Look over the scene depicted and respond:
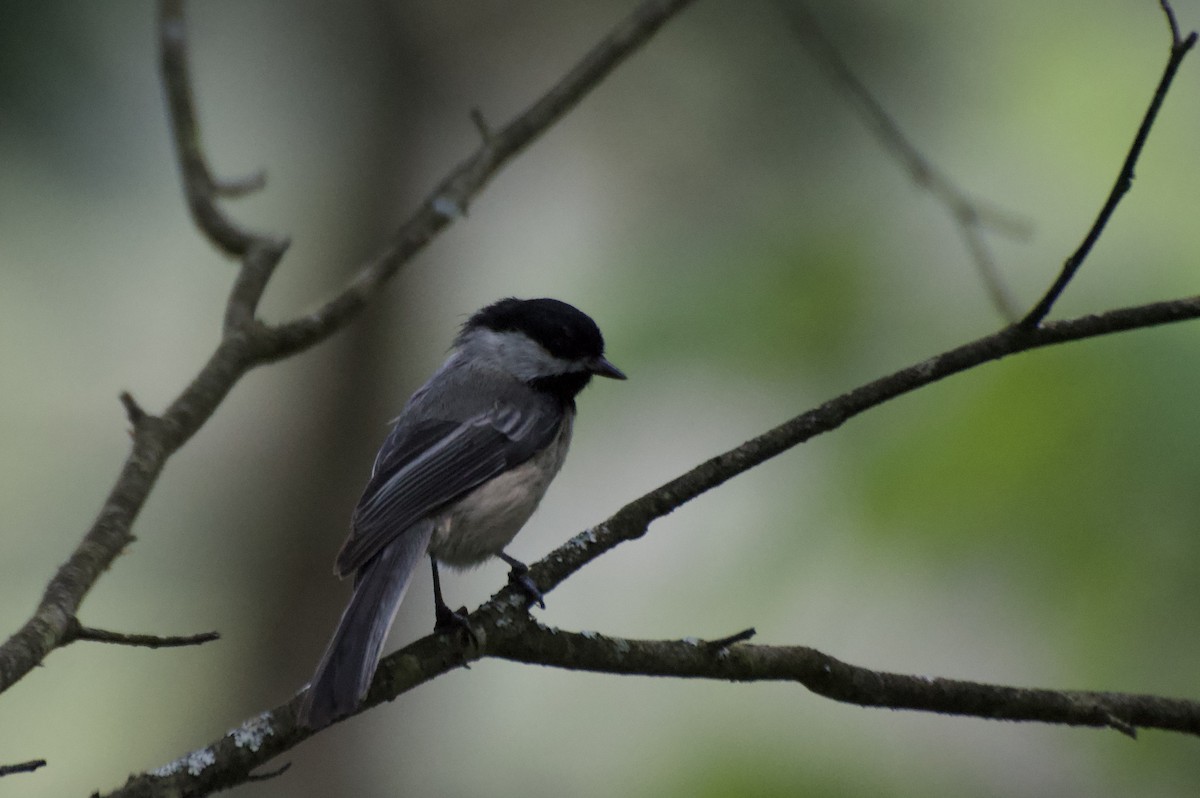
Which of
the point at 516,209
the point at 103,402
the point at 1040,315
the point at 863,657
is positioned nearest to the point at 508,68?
the point at 516,209

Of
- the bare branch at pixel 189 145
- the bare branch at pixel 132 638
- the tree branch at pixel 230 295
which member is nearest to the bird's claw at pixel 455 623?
the bare branch at pixel 132 638

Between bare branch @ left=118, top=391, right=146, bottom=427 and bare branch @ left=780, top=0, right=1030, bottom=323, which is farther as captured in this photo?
bare branch @ left=780, top=0, right=1030, bottom=323

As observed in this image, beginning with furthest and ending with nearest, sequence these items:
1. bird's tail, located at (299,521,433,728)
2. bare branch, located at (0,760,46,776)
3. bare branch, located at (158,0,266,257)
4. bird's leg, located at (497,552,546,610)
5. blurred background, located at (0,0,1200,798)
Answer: blurred background, located at (0,0,1200,798), bare branch, located at (158,0,266,257), bird's leg, located at (497,552,546,610), bird's tail, located at (299,521,433,728), bare branch, located at (0,760,46,776)

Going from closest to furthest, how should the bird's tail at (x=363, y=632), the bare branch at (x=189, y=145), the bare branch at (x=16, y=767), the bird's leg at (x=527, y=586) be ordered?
the bare branch at (x=16, y=767)
the bird's tail at (x=363, y=632)
the bird's leg at (x=527, y=586)
the bare branch at (x=189, y=145)

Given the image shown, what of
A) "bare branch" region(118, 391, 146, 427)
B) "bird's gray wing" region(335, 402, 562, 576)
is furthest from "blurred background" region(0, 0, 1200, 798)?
"bare branch" region(118, 391, 146, 427)

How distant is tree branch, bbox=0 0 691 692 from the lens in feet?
6.47

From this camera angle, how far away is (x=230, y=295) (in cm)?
277

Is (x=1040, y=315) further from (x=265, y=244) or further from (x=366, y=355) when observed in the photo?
(x=366, y=355)

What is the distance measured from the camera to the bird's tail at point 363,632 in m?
1.75

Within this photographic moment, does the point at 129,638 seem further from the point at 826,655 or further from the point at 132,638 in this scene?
the point at 826,655

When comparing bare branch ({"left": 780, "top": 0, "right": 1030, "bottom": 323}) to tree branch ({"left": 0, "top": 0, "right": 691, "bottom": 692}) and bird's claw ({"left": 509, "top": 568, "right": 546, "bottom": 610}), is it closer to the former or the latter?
tree branch ({"left": 0, "top": 0, "right": 691, "bottom": 692})

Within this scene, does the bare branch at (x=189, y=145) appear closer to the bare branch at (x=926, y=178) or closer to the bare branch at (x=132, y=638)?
the bare branch at (x=132, y=638)

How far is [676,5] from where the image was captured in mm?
3109

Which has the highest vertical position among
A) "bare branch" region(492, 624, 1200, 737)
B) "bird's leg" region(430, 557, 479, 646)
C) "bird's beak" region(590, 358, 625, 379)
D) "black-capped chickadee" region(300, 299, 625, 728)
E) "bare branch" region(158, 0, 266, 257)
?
"bare branch" region(158, 0, 266, 257)
